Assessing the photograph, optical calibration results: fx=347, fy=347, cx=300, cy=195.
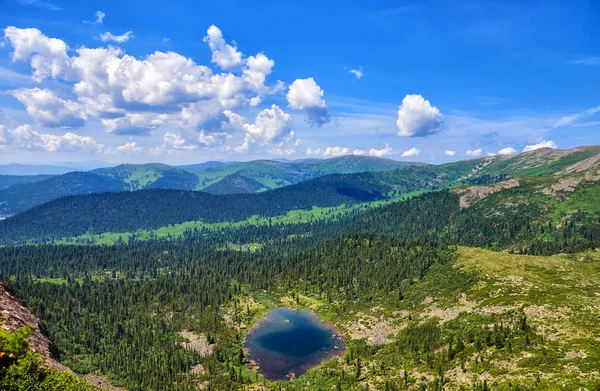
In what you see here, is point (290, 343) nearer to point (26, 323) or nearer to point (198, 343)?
point (198, 343)

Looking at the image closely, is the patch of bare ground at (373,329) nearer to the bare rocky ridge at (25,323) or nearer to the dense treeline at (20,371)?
the bare rocky ridge at (25,323)

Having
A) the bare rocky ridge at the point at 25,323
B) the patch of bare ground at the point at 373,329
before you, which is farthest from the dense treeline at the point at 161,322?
the bare rocky ridge at the point at 25,323

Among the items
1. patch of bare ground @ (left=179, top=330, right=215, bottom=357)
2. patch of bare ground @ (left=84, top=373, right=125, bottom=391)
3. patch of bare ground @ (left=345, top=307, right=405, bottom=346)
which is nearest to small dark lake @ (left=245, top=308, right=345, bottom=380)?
patch of bare ground @ (left=345, top=307, right=405, bottom=346)

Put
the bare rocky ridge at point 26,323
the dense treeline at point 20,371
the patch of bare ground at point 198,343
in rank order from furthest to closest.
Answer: the patch of bare ground at point 198,343 → the bare rocky ridge at point 26,323 → the dense treeline at point 20,371

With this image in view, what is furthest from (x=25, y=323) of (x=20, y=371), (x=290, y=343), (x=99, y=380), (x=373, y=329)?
(x=373, y=329)

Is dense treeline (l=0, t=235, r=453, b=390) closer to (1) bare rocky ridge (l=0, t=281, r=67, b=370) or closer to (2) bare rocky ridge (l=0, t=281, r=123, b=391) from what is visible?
(2) bare rocky ridge (l=0, t=281, r=123, b=391)

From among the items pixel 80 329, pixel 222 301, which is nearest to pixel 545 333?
pixel 222 301
